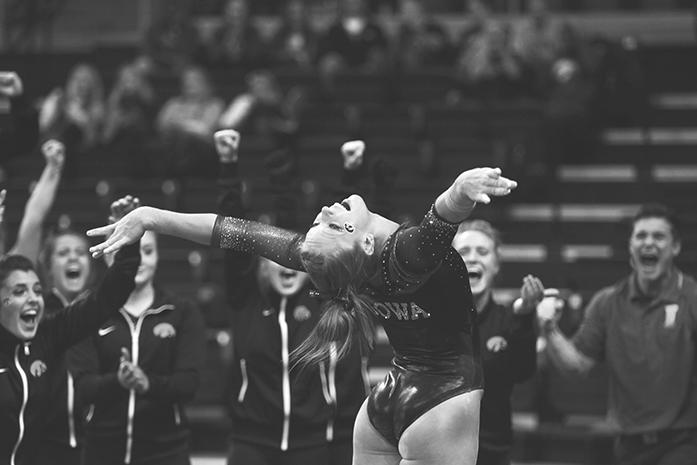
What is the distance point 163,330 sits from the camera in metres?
5.48

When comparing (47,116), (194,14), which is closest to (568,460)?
(47,116)

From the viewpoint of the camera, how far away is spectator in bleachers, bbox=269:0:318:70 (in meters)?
11.5

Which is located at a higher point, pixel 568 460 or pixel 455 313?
pixel 455 313

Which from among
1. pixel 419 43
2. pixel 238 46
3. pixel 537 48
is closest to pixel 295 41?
pixel 238 46

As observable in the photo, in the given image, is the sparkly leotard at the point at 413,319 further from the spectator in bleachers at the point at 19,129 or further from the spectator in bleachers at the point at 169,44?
the spectator in bleachers at the point at 169,44

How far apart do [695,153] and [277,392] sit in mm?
6002

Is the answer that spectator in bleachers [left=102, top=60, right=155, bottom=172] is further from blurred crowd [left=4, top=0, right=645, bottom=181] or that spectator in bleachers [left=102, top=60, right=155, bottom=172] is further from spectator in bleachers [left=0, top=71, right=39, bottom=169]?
spectator in bleachers [left=0, top=71, right=39, bottom=169]

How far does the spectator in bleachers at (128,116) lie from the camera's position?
1070cm

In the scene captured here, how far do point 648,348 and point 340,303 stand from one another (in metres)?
2.03

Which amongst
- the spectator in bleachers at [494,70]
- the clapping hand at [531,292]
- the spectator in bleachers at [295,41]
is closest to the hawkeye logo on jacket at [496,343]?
the clapping hand at [531,292]

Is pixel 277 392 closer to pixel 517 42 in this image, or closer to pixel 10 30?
pixel 517 42

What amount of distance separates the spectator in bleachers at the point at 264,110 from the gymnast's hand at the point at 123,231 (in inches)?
250

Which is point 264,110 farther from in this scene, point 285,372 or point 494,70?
point 285,372

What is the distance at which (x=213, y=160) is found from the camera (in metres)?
10.4
